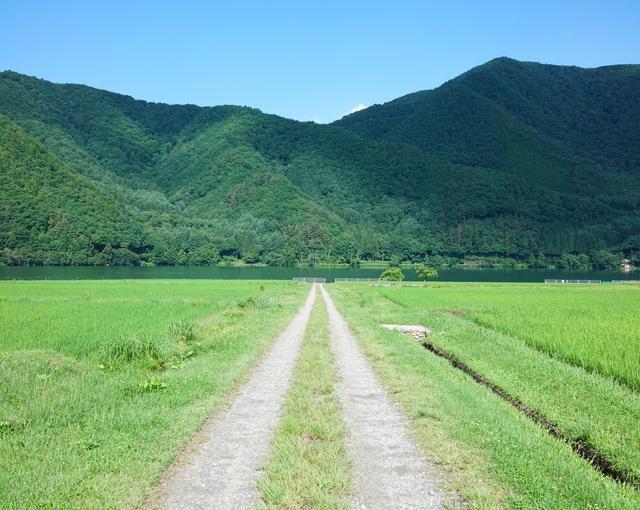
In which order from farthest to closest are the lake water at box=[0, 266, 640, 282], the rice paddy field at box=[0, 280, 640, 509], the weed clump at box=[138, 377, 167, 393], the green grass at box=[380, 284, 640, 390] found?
1. the lake water at box=[0, 266, 640, 282]
2. the green grass at box=[380, 284, 640, 390]
3. the weed clump at box=[138, 377, 167, 393]
4. the rice paddy field at box=[0, 280, 640, 509]

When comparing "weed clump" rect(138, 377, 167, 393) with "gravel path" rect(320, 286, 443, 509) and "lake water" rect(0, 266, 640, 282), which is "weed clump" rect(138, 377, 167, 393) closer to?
"gravel path" rect(320, 286, 443, 509)

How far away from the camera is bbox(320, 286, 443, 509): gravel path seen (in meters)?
6.08

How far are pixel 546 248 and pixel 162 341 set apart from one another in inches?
8061

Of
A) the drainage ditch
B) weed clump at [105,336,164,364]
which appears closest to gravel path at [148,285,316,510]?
weed clump at [105,336,164,364]

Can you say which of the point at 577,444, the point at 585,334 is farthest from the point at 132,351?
the point at 585,334

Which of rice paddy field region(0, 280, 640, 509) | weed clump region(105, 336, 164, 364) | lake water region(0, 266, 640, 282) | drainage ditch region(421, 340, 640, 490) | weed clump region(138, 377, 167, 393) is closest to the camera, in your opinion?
rice paddy field region(0, 280, 640, 509)

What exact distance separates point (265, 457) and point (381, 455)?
1.68m

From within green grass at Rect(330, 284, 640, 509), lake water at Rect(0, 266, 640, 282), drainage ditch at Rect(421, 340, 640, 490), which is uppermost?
green grass at Rect(330, 284, 640, 509)

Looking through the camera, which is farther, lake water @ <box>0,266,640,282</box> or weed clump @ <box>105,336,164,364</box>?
lake water @ <box>0,266,640,282</box>

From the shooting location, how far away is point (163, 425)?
336 inches

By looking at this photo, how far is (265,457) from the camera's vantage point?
285 inches

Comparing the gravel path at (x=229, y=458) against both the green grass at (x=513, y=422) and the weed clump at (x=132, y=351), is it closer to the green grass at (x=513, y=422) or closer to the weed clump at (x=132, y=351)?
the green grass at (x=513, y=422)

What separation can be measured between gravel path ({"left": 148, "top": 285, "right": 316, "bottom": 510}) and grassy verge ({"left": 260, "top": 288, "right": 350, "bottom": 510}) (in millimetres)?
218

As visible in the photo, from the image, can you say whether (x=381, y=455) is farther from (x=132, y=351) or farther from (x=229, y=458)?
(x=132, y=351)
